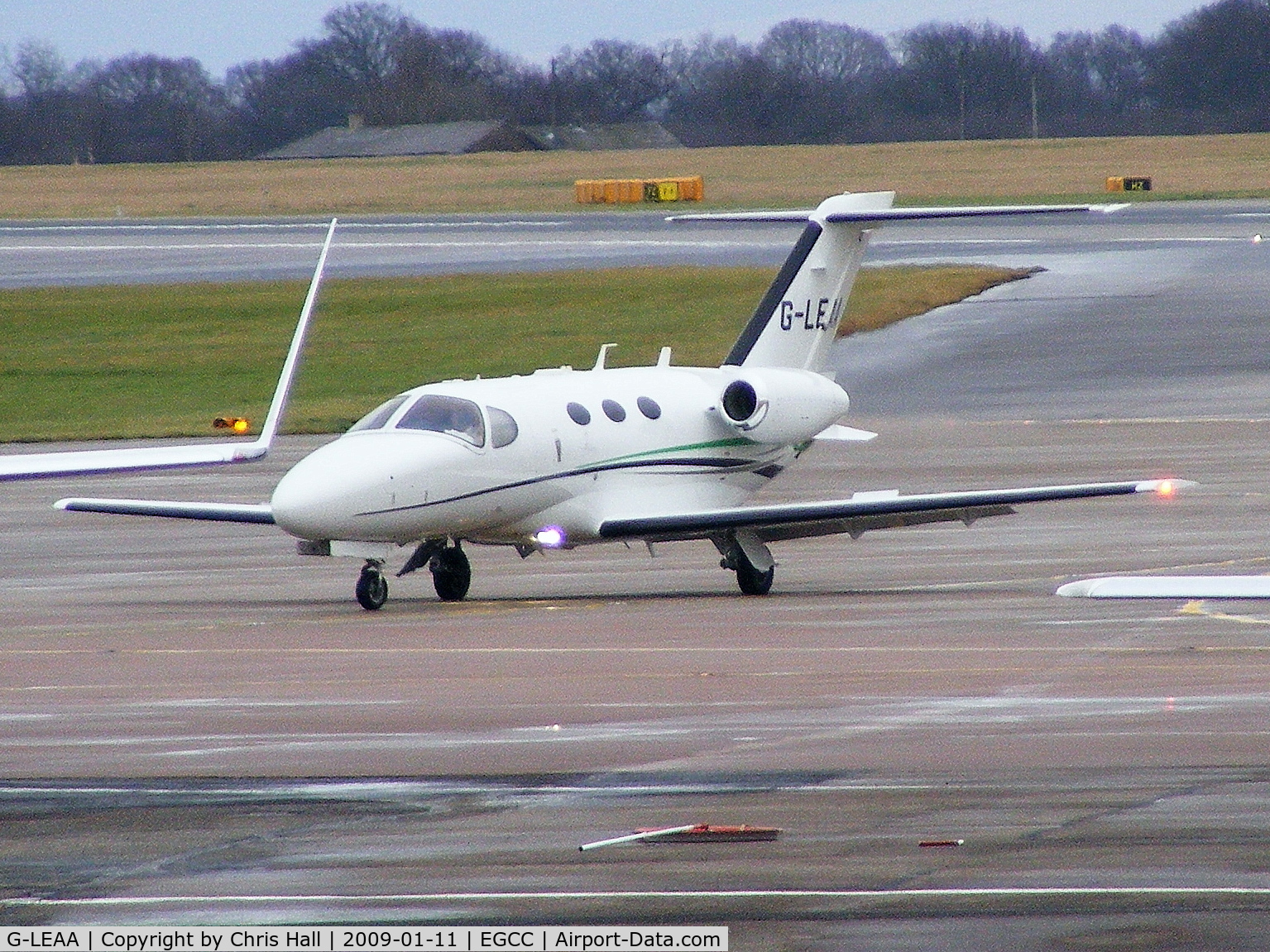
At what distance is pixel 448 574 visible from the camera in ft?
79.5

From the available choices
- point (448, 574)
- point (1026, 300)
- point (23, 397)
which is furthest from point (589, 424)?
point (1026, 300)

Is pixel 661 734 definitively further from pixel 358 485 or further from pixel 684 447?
pixel 684 447

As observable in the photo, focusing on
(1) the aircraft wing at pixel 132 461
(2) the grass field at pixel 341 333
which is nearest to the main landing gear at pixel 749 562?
(1) the aircraft wing at pixel 132 461

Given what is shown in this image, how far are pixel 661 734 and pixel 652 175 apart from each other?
13141cm

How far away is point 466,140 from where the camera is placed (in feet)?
576

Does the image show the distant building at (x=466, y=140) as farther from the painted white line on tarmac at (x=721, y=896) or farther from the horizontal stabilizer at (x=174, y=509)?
the painted white line on tarmac at (x=721, y=896)

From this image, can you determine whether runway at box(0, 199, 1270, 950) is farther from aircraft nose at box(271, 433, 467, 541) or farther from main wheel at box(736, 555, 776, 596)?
aircraft nose at box(271, 433, 467, 541)

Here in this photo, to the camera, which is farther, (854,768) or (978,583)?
(978,583)

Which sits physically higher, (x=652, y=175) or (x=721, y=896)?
(x=721, y=896)

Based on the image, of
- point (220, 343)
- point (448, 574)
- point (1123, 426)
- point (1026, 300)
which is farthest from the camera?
point (1026, 300)

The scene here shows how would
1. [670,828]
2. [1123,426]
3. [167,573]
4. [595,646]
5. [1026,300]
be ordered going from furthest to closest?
1. [1026,300]
2. [1123,426]
3. [167,573]
4. [595,646]
5. [670,828]

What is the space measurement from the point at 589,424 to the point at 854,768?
11613 mm

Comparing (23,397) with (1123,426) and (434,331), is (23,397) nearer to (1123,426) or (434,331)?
(434,331)

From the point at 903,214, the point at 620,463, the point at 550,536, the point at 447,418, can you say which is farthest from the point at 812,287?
the point at 447,418
